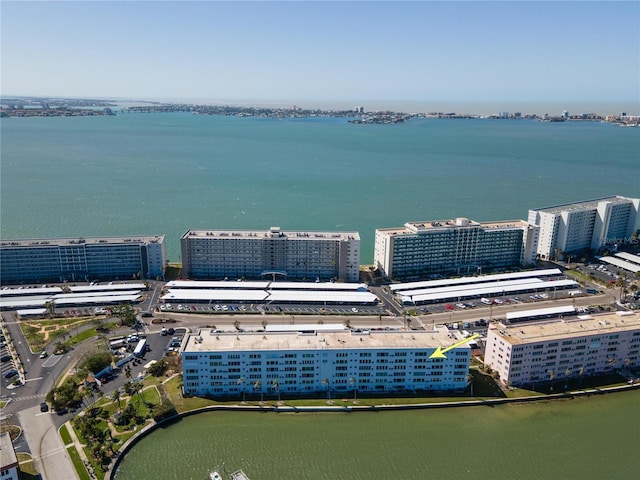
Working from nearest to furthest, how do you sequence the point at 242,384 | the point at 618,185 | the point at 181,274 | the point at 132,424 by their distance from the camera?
the point at 132,424
the point at 242,384
the point at 181,274
the point at 618,185

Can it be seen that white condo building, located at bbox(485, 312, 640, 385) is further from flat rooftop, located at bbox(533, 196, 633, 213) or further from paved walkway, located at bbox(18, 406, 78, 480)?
paved walkway, located at bbox(18, 406, 78, 480)

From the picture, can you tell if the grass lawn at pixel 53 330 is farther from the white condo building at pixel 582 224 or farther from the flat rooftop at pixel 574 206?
the flat rooftop at pixel 574 206

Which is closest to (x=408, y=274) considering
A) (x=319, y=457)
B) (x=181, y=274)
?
(x=181, y=274)

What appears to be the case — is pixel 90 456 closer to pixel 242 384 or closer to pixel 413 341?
pixel 242 384

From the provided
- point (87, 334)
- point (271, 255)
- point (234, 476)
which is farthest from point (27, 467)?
point (271, 255)

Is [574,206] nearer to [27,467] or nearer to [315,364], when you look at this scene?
[315,364]
